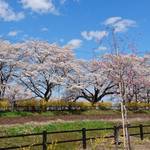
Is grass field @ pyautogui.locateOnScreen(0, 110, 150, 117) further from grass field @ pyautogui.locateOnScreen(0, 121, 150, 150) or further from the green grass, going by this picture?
grass field @ pyautogui.locateOnScreen(0, 121, 150, 150)

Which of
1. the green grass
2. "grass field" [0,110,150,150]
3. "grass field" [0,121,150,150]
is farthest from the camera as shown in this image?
the green grass

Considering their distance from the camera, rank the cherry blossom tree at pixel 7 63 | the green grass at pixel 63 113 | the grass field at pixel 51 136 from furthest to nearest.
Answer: the cherry blossom tree at pixel 7 63 < the green grass at pixel 63 113 < the grass field at pixel 51 136

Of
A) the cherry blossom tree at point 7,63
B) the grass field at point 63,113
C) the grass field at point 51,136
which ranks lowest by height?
the grass field at point 51,136

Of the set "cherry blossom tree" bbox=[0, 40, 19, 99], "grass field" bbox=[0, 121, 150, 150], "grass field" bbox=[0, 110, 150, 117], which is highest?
"cherry blossom tree" bbox=[0, 40, 19, 99]

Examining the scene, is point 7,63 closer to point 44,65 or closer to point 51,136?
point 44,65

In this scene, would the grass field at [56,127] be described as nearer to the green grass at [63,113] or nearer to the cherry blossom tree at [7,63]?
the green grass at [63,113]

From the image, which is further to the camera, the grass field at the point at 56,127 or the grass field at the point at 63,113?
the grass field at the point at 63,113

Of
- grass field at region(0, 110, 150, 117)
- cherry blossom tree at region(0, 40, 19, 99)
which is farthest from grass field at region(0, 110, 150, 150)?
cherry blossom tree at region(0, 40, 19, 99)

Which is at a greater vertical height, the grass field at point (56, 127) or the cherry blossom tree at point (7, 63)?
the cherry blossom tree at point (7, 63)

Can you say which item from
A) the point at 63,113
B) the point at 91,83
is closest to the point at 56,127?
the point at 63,113

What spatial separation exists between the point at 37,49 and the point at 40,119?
617 inches

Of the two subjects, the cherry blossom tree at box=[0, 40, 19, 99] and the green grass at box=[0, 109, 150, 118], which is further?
the cherry blossom tree at box=[0, 40, 19, 99]

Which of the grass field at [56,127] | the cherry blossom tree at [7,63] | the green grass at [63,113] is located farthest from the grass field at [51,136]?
the cherry blossom tree at [7,63]

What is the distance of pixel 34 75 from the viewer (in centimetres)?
5331
